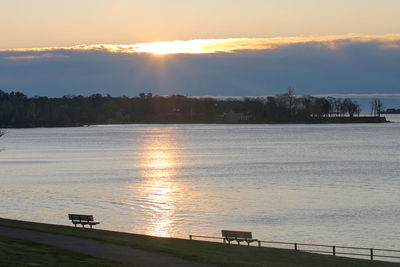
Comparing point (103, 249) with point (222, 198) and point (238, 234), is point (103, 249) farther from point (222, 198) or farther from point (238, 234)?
point (222, 198)

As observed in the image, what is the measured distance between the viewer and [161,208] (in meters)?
48.1

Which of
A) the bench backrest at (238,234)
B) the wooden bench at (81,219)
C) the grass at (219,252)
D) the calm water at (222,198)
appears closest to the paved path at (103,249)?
the grass at (219,252)

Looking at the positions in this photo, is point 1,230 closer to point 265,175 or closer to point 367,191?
point 367,191

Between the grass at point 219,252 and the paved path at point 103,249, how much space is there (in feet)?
2.01

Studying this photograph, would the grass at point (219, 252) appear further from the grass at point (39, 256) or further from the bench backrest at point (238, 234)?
the grass at point (39, 256)

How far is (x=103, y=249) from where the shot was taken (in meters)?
25.3

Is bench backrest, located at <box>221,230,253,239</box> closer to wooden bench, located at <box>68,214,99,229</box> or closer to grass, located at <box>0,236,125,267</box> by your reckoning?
wooden bench, located at <box>68,214,99,229</box>

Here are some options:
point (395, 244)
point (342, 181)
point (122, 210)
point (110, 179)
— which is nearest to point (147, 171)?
point (110, 179)

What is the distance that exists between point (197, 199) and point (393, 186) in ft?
60.9

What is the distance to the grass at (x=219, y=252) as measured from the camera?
80.5ft

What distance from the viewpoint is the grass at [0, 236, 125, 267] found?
2118 centimetres

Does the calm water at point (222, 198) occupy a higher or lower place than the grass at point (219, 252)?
lower

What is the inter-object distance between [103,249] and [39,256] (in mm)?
3188

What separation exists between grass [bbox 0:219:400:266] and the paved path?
0.61 metres
